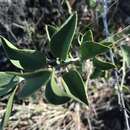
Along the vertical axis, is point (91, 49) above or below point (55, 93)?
above

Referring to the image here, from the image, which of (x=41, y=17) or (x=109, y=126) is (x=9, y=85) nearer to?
(x=41, y=17)

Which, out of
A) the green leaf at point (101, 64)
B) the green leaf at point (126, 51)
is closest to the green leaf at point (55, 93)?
the green leaf at point (101, 64)

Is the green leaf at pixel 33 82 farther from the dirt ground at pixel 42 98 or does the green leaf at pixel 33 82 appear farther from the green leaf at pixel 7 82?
the dirt ground at pixel 42 98

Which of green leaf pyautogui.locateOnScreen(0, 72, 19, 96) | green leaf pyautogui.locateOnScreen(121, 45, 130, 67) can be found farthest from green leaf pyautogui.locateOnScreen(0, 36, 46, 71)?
green leaf pyautogui.locateOnScreen(121, 45, 130, 67)

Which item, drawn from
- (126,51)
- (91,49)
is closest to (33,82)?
(91,49)

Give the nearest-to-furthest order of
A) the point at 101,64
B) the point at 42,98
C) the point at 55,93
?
the point at 55,93, the point at 101,64, the point at 42,98

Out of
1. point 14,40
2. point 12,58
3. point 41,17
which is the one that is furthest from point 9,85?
point 41,17

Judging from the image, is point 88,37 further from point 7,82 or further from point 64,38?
point 7,82
